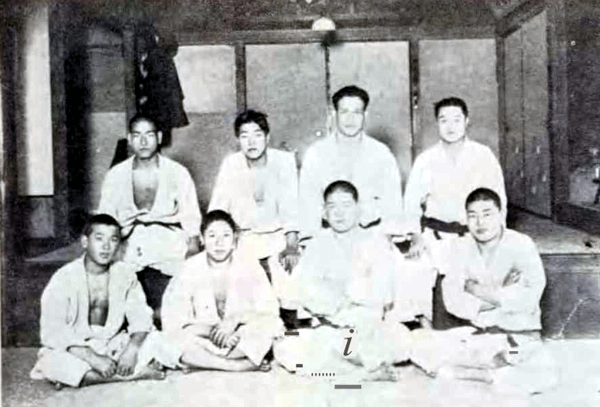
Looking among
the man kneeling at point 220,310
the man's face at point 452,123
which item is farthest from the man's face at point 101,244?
the man's face at point 452,123

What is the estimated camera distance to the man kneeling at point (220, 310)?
2271 millimetres

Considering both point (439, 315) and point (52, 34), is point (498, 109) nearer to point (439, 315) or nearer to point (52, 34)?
point (439, 315)

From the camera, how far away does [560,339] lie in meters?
2.37

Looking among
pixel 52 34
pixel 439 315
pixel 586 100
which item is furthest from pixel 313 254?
pixel 52 34

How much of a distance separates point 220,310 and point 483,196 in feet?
3.01

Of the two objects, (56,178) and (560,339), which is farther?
(56,178)

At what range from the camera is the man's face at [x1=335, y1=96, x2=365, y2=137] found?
245 cm

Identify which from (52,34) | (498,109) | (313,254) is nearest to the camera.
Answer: (313,254)

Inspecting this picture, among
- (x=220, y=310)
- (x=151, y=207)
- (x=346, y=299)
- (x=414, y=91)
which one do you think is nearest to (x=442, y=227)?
(x=346, y=299)

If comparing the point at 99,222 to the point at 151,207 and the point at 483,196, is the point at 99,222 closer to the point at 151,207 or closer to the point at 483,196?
the point at 151,207

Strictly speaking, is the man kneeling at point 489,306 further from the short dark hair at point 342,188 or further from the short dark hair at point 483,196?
the short dark hair at point 342,188

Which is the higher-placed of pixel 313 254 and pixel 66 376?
pixel 313 254

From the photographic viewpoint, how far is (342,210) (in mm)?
2338

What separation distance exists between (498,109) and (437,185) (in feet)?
2.31
